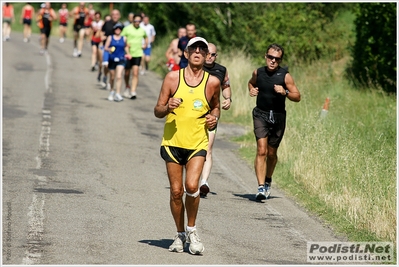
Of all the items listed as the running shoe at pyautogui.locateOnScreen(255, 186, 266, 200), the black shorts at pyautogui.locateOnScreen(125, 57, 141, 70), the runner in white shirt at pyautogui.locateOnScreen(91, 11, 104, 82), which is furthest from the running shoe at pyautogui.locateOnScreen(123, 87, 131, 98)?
the running shoe at pyautogui.locateOnScreen(255, 186, 266, 200)

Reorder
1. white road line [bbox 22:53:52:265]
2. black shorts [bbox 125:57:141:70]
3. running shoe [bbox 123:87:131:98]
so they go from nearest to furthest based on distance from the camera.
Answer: white road line [bbox 22:53:52:265] < black shorts [bbox 125:57:141:70] < running shoe [bbox 123:87:131:98]

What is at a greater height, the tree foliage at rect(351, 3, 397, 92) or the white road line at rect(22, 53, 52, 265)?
the tree foliage at rect(351, 3, 397, 92)

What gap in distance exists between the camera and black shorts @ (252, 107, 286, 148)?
12.4 metres

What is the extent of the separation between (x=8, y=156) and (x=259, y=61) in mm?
13579

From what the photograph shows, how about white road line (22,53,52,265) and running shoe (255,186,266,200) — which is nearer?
white road line (22,53,52,265)

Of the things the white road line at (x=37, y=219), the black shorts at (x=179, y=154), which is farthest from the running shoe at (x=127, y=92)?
the black shorts at (x=179, y=154)

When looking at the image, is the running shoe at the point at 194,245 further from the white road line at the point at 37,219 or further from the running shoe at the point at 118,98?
the running shoe at the point at 118,98

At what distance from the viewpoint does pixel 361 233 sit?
10.2 meters

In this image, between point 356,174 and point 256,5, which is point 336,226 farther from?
point 256,5

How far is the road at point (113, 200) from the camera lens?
905cm

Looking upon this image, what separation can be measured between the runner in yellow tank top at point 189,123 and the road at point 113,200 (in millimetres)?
420

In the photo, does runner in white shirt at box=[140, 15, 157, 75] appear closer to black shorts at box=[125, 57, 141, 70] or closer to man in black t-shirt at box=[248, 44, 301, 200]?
black shorts at box=[125, 57, 141, 70]

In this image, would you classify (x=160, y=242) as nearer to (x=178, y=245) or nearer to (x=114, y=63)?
(x=178, y=245)

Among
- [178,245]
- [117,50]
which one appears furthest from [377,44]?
[178,245]
